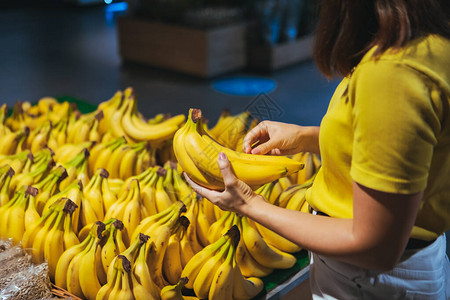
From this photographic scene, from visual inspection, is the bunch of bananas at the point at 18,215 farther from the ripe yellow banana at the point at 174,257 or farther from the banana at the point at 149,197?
the ripe yellow banana at the point at 174,257

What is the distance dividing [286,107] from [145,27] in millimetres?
2120

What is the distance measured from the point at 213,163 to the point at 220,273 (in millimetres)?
403

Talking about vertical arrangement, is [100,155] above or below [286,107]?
above

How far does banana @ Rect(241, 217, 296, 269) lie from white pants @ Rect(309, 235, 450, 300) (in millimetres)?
537

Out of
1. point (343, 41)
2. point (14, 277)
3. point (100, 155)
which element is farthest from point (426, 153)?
point (100, 155)

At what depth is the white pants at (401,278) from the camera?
0.96m

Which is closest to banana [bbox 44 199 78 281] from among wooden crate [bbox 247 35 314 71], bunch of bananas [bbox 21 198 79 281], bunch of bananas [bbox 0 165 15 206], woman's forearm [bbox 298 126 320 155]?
bunch of bananas [bbox 21 198 79 281]

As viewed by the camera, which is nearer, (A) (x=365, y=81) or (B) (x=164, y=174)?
(A) (x=365, y=81)

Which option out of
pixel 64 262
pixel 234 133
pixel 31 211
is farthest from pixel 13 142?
pixel 234 133

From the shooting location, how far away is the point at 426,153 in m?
0.78

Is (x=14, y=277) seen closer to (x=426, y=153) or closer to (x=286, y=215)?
(x=286, y=215)

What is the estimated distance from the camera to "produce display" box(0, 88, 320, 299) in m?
1.33

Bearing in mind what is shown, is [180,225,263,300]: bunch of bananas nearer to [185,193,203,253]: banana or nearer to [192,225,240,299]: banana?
[192,225,240,299]: banana

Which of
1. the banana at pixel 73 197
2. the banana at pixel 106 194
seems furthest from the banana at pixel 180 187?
the banana at pixel 73 197
